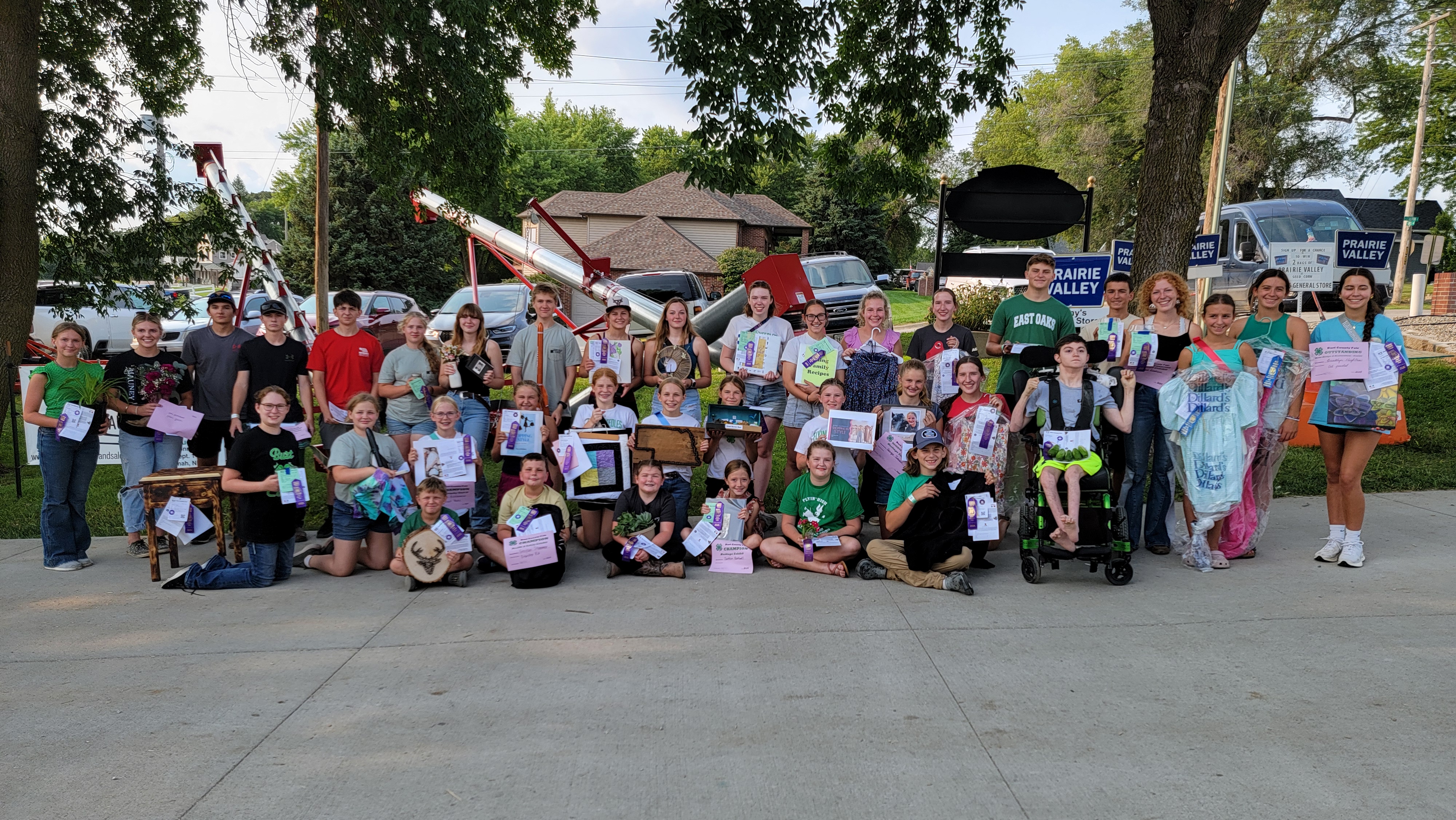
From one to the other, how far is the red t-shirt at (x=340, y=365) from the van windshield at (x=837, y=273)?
45.6 feet

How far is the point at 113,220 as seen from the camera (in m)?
9.15

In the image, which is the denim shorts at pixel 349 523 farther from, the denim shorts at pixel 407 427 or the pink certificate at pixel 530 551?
the pink certificate at pixel 530 551

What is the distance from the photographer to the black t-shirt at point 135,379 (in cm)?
713

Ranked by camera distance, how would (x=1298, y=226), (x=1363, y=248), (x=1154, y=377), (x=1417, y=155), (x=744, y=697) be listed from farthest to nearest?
1. (x=1417, y=155)
2. (x=1298, y=226)
3. (x=1363, y=248)
4. (x=1154, y=377)
5. (x=744, y=697)

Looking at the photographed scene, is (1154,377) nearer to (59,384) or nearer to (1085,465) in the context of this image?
(1085,465)

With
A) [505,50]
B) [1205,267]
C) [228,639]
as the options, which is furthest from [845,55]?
[228,639]

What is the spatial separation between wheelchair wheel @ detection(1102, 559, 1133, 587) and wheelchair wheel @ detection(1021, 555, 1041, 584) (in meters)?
0.44

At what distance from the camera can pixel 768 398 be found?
776cm

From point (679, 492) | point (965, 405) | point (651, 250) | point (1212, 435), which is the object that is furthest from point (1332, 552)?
point (651, 250)

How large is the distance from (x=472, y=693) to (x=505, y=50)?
25.8ft

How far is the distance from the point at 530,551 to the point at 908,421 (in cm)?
298

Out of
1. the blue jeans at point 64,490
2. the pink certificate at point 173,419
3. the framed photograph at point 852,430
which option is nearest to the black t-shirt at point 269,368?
the pink certificate at point 173,419

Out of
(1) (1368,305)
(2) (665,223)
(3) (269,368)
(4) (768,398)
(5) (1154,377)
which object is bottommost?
(4) (768,398)

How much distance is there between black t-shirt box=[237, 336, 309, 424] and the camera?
7.30m
